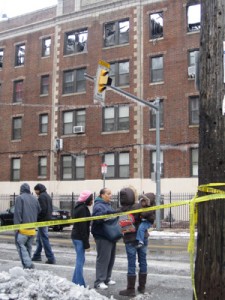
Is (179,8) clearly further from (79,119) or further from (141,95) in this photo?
(79,119)

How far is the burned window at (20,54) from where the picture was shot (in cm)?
3434

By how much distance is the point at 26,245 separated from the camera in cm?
921

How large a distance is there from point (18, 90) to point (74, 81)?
5.30m

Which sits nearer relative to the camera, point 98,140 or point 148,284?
point 148,284

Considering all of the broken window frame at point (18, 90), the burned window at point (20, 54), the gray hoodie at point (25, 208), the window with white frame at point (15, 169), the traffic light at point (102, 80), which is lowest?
the gray hoodie at point (25, 208)

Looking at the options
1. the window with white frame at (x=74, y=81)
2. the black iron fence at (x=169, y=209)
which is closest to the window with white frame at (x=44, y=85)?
the window with white frame at (x=74, y=81)

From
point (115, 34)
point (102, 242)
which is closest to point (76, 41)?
point (115, 34)

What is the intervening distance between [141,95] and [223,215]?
80.2 feet

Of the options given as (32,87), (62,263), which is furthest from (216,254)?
(32,87)

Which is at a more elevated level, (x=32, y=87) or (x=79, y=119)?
(x=32, y=87)

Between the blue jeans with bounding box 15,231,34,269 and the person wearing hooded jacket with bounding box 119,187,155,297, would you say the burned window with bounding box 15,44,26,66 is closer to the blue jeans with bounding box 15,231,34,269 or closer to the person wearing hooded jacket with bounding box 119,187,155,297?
the blue jeans with bounding box 15,231,34,269

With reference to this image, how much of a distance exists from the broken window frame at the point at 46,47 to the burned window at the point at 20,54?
6.28ft

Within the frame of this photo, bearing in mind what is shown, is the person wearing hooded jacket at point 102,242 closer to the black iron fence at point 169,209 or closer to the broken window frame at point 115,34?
the black iron fence at point 169,209

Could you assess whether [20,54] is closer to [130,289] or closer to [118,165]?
[118,165]
